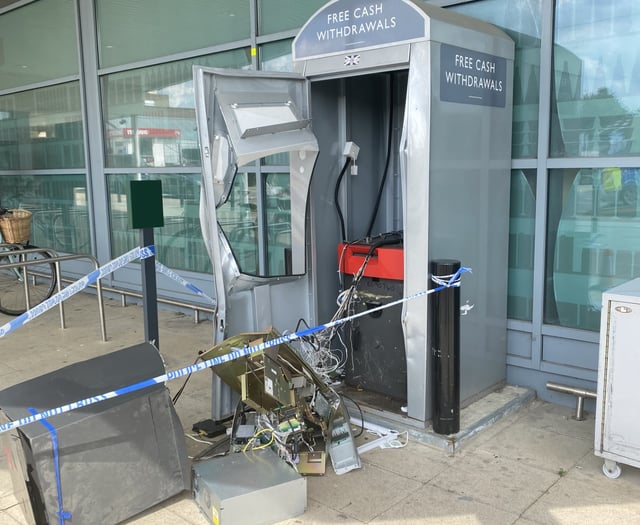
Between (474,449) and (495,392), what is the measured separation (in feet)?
2.24

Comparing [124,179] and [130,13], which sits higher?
[130,13]

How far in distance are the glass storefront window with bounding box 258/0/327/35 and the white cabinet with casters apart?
128 inches

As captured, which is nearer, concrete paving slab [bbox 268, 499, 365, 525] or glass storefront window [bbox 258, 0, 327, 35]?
concrete paving slab [bbox 268, 499, 365, 525]

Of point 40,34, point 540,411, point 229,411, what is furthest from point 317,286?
point 40,34

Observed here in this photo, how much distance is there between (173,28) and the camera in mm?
6305

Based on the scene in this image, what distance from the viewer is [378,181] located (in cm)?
448

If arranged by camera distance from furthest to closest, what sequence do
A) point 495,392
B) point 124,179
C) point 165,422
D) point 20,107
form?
point 20,107
point 124,179
point 495,392
point 165,422

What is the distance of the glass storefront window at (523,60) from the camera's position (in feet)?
13.0

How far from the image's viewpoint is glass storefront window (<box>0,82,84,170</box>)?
25.5ft

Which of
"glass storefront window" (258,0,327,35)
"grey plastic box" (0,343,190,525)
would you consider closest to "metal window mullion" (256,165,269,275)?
"glass storefront window" (258,0,327,35)

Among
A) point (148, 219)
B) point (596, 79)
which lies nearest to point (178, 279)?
point (148, 219)

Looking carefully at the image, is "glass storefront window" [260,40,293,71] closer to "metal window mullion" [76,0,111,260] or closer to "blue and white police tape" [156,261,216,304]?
"blue and white police tape" [156,261,216,304]

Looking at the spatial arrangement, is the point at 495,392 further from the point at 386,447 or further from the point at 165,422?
the point at 165,422

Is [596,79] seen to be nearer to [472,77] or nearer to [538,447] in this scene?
[472,77]
